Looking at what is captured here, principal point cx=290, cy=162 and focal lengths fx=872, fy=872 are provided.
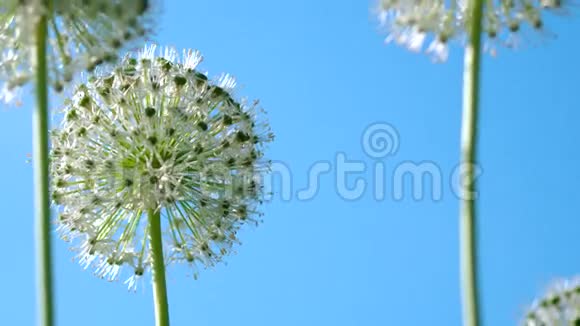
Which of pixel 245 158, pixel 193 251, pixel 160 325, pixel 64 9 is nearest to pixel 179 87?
pixel 245 158

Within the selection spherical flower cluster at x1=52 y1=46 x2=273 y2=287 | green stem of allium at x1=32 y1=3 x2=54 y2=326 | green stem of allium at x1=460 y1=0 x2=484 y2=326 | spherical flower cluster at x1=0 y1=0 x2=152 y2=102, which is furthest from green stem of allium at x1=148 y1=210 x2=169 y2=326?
green stem of allium at x1=460 y1=0 x2=484 y2=326

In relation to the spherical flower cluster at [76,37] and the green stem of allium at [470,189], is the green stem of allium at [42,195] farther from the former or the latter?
the green stem of allium at [470,189]

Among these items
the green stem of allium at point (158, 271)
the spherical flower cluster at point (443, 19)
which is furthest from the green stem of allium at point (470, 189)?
the green stem of allium at point (158, 271)

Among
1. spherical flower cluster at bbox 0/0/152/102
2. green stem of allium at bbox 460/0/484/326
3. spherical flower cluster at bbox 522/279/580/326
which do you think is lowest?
spherical flower cluster at bbox 522/279/580/326

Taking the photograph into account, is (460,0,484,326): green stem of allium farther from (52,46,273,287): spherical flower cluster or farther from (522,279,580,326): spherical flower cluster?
(52,46,273,287): spherical flower cluster

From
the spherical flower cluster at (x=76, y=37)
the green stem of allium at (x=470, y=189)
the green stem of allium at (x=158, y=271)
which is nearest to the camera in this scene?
the green stem of allium at (x=470, y=189)

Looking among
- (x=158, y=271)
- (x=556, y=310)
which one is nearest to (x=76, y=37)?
(x=158, y=271)

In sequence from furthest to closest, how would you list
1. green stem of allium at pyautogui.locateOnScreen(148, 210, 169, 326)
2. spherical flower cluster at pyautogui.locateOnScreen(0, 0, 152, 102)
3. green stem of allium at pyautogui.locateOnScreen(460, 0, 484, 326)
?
green stem of allium at pyautogui.locateOnScreen(148, 210, 169, 326) < spherical flower cluster at pyautogui.locateOnScreen(0, 0, 152, 102) < green stem of allium at pyautogui.locateOnScreen(460, 0, 484, 326)

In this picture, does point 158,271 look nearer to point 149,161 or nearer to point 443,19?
point 149,161
